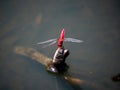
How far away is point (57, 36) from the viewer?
18.1 feet

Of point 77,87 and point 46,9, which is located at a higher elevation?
point 46,9

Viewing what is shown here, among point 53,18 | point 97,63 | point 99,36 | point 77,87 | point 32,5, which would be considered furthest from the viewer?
point 32,5

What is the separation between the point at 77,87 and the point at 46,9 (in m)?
2.15

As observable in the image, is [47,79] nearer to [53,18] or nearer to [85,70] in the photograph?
[85,70]

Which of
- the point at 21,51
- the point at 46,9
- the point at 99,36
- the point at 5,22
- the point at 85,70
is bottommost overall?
the point at 85,70

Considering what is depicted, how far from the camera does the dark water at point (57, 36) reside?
488 centimetres

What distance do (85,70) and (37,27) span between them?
1440mm

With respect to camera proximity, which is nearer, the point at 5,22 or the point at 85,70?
the point at 85,70

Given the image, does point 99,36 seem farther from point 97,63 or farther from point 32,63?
point 32,63

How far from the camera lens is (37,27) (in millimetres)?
5754

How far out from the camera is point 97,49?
5254 millimetres

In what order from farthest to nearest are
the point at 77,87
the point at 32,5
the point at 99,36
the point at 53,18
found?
the point at 32,5 → the point at 53,18 → the point at 99,36 → the point at 77,87

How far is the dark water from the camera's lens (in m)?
4.88

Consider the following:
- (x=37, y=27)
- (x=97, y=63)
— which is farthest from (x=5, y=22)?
(x=97, y=63)
